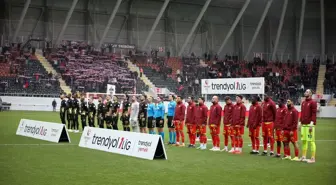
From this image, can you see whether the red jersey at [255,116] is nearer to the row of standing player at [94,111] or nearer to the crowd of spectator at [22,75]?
the row of standing player at [94,111]

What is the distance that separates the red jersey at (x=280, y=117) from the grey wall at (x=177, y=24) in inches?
1562

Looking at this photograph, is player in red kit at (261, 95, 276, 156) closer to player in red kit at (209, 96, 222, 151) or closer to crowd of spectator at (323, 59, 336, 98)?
player in red kit at (209, 96, 222, 151)

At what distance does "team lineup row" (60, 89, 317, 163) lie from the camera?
15951mm

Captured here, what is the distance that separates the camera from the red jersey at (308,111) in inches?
606

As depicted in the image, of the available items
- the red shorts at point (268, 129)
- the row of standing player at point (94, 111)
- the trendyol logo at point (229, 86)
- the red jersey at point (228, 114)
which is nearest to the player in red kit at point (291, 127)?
the red shorts at point (268, 129)

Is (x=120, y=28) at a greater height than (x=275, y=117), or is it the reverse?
(x=120, y=28)

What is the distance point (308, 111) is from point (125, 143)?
5.86 meters

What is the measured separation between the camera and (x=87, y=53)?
53.3 meters

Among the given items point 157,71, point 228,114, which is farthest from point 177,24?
point 228,114

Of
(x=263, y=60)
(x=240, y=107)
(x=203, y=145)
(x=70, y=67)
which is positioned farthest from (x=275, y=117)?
(x=263, y=60)

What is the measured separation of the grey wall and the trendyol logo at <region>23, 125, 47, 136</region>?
29.8 metres

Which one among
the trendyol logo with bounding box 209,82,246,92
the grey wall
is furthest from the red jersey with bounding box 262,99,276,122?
the grey wall

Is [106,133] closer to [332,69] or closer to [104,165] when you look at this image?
[104,165]

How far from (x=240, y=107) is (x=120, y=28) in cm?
4256
